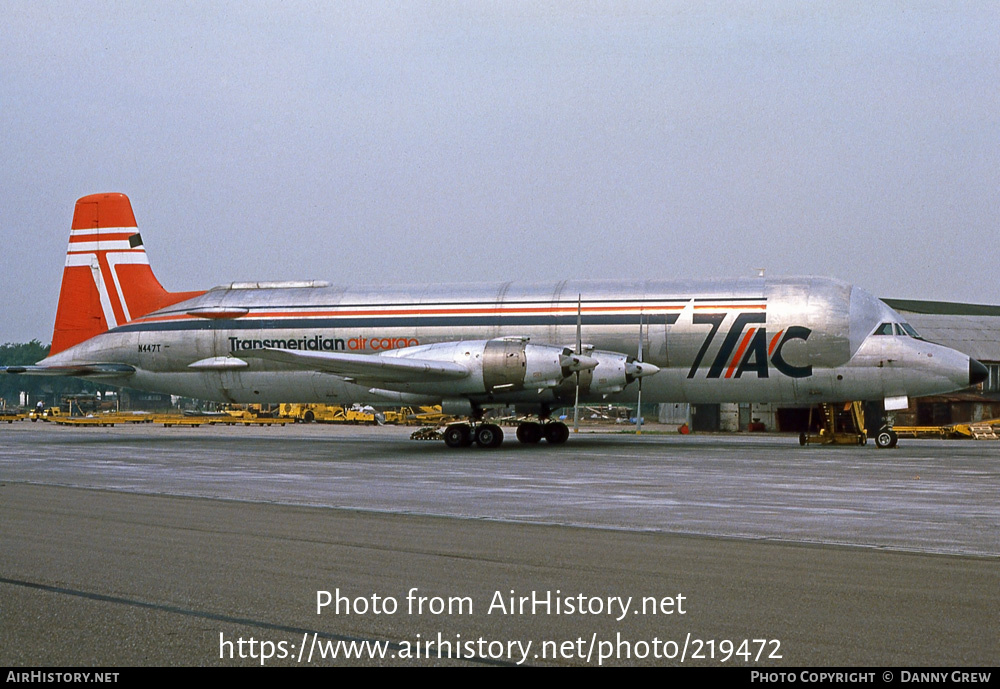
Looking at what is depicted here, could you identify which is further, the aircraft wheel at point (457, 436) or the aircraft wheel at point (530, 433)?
the aircraft wheel at point (530, 433)

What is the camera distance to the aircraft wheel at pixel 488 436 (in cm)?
3450

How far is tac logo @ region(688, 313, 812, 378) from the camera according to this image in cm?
3359

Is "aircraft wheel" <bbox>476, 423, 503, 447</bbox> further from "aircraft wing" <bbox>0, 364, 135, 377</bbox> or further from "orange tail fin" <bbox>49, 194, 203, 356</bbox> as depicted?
"orange tail fin" <bbox>49, 194, 203, 356</bbox>

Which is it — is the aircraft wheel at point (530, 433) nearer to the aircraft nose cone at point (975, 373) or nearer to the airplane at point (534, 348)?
the airplane at point (534, 348)

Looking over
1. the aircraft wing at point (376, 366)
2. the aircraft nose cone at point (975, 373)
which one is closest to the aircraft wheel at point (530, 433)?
the aircraft wing at point (376, 366)

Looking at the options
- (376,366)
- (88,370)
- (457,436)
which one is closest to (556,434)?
(457,436)

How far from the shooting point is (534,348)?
33344 millimetres

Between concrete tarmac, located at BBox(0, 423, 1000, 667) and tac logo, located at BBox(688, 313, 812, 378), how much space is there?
40.7ft

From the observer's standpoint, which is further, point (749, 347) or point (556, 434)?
point (556, 434)

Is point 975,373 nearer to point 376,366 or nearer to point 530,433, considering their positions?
point 530,433

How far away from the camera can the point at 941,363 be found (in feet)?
108

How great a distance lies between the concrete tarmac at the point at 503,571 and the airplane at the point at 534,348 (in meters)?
12.2

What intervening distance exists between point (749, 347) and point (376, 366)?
39.2ft

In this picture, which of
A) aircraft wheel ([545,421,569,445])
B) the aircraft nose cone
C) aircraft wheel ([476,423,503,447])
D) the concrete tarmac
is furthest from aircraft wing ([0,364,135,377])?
the aircraft nose cone
